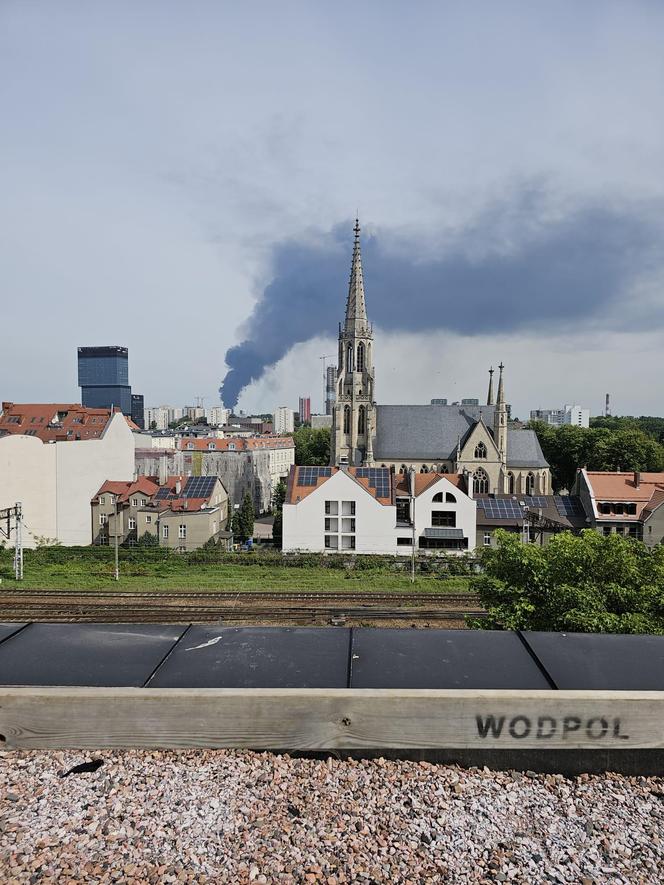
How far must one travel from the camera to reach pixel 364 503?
4078 centimetres

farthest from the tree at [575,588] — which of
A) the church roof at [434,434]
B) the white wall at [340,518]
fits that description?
the church roof at [434,434]

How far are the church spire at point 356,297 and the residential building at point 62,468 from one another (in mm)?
27696

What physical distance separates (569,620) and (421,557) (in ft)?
89.0

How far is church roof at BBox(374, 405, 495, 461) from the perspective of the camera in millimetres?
61728

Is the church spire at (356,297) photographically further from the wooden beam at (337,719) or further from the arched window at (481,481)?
the wooden beam at (337,719)

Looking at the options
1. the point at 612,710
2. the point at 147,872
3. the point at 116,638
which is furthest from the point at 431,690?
the point at 116,638

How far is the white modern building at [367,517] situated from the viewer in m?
40.8

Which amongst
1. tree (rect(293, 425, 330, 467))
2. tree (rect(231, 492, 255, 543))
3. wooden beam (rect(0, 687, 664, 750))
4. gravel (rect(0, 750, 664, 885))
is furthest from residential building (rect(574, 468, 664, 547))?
tree (rect(293, 425, 330, 467))

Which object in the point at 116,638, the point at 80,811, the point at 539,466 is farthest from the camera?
the point at 539,466

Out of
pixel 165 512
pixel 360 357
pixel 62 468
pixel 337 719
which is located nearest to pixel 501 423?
pixel 360 357

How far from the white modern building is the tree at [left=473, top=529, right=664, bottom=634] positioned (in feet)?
79.6

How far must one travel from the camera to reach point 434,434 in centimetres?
6238

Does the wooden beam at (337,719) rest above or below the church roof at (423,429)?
below

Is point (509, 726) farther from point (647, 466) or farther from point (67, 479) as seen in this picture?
point (647, 466)
